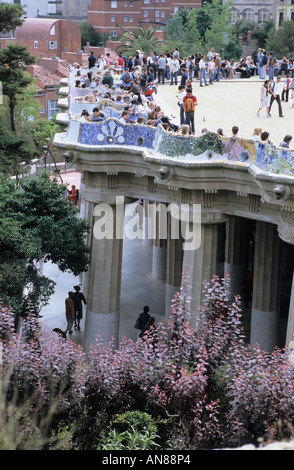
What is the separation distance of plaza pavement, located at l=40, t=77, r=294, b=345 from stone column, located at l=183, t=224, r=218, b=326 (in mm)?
4595

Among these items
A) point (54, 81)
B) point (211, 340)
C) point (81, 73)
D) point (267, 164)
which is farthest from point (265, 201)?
point (54, 81)

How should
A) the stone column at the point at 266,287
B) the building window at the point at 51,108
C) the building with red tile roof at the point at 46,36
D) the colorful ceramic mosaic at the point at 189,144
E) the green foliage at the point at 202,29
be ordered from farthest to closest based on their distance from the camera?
the building with red tile roof at the point at 46,36
the green foliage at the point at 202,29
the building window at the point at 51,108
the stone column at the point at 266,287
the colorful ceramic mosaic at the point at 189,144

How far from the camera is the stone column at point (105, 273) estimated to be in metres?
30.0

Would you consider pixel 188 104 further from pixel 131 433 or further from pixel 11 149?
pixel 11 149

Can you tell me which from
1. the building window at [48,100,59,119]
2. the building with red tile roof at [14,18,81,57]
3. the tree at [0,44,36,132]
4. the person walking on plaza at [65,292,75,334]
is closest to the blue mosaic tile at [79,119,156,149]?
the person walking on plaza at [65,292,75,334]

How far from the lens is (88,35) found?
159 metres

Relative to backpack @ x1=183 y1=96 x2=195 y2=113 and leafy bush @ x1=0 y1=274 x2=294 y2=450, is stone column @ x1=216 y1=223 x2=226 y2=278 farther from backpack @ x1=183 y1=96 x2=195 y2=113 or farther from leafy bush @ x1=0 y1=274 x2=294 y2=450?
leafy bush @ x1=0 y1=274 x2=294 y2=450

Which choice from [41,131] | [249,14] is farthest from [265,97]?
[249,14]

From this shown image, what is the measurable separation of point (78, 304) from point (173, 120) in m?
7.78

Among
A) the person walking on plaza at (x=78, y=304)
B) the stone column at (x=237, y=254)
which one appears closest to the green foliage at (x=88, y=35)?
the stone column at (x=237, y=254)

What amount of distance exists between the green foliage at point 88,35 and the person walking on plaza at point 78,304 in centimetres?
12982

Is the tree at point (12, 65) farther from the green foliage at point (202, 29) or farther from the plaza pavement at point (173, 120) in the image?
the green foliage at point (202, 29)

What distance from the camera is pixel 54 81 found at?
10256 centimetres
